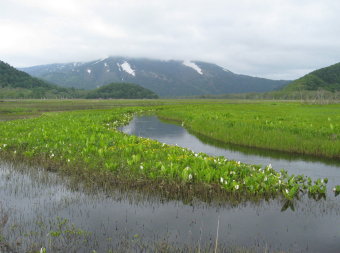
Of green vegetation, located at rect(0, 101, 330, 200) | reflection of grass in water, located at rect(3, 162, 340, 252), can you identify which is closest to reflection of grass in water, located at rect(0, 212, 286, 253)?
reflection of grass in water, located at rect(3, 162, 340, 252)

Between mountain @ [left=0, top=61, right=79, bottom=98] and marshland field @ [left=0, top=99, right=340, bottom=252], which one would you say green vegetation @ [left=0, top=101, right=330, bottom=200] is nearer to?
marshland field @ [left=0, top=99, right=340, bottom=252]

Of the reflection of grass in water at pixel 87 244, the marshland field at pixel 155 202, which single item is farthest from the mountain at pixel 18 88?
the reflection of grass in water at pixel 87 244

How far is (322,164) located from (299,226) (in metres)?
8.92

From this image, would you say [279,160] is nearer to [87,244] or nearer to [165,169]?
[165,169]

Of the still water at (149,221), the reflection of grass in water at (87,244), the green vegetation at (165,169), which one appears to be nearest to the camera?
the reflection of grass in water at (87,244)

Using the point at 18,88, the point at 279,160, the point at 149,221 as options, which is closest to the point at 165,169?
the point at 149,221

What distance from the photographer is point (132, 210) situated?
348 inches

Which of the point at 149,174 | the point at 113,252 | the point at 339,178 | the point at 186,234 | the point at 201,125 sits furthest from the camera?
the point at 201,125

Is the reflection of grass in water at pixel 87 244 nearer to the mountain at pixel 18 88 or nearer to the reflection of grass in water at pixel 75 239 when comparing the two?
the reflection of grass in water at pixel 75 239

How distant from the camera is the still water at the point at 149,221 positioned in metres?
7.00

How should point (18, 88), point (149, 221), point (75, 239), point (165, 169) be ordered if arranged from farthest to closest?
point (18, 88) < point (165, 169) < point (149, 221) < point (75, 239)

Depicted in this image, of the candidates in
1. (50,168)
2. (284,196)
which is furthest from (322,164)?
(50,168)

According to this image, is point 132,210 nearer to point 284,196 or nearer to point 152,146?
point 284,196

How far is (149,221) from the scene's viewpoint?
8.16 m
